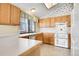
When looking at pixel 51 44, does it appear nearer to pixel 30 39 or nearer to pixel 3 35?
pixel 30 39

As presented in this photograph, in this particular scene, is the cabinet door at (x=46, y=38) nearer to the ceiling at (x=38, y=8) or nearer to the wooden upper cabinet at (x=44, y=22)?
the wooden upper cabinet at (x=44, y=22)

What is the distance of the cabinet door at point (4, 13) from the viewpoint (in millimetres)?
880

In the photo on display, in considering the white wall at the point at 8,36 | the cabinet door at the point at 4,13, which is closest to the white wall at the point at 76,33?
the white wall at the point at 8,36

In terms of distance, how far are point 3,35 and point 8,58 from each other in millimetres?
304

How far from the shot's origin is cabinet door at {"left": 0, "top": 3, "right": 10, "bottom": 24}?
880mm

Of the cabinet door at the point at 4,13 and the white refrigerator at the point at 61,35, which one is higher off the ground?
the cabinet door at the point at 4,13

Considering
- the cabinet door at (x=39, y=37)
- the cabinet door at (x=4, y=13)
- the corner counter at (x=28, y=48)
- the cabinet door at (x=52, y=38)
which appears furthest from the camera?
the cabinet door at (x=52, y=38)

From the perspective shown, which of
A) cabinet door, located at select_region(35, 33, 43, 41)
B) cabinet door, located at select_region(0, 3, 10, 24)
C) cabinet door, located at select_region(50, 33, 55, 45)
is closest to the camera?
cabinet door, located at select_region(0, 3, 10, 24)

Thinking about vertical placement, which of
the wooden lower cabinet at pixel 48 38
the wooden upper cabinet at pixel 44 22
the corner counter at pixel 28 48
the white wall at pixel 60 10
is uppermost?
the white wall at pixel 60 10

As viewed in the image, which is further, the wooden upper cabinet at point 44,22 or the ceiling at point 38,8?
the wooden upper cabinet at point 44,22

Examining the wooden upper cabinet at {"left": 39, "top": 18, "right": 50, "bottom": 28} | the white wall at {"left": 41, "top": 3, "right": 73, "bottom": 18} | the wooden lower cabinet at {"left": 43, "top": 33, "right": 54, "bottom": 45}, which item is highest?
the white wall at {"left": 41, "top": 3, "right": 73, "bottom": 18}

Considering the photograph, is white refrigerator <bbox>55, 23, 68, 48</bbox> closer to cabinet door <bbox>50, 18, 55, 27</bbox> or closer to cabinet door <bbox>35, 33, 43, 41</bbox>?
cabinet door <bbox>50, 18, 55, 27</bbox>

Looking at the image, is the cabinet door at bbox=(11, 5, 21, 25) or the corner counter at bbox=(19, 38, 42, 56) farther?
the cabinet door at bbox=(11, 5, 21, 25)

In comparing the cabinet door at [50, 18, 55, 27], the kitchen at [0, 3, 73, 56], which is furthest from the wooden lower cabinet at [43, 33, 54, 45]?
the cabinet door at [50, 18, 55, 27]
